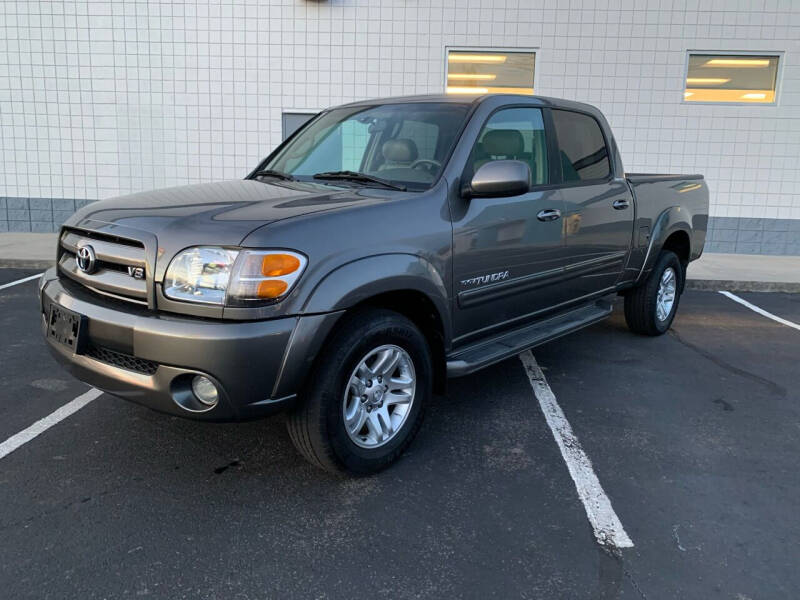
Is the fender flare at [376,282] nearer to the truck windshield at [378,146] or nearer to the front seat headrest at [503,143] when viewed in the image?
the truck windshield at [378,146]

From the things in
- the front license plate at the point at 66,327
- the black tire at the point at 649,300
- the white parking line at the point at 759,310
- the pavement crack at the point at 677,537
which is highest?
the front license plate at the point at 66,327

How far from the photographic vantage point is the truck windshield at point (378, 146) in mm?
3637

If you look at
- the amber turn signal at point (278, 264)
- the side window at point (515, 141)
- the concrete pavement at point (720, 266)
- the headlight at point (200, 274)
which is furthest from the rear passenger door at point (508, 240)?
the concrete pavement at point (720, 266)

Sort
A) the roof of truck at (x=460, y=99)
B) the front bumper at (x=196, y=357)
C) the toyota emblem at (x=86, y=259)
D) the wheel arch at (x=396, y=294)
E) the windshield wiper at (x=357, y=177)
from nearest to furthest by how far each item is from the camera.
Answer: the front bumper at (x=196, y=357), the wheel arch at (x=396, y=294), the toyota emblem at (x=86, y=259), the windshield wiper at (x=357, y=177), the roof of truck at (x=460, y=99)

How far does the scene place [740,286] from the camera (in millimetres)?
8422

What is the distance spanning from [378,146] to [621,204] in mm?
2048

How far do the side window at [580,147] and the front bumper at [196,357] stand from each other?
2458 millimetres

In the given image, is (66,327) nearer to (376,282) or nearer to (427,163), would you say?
(376,282)

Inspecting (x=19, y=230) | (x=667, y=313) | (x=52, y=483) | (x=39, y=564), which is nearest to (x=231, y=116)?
(x=19, y=230)

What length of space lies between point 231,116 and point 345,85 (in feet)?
6.11

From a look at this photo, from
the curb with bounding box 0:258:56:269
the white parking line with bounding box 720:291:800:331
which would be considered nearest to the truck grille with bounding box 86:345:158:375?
the white parking line with bounding box 720:291:800:331

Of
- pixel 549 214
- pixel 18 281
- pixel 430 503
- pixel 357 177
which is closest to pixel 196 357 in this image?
pixel 430 503

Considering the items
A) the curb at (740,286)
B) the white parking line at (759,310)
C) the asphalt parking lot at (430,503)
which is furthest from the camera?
the curb at (740,286)

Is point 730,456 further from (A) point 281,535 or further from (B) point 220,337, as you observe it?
(B) point 220,337
